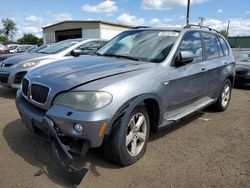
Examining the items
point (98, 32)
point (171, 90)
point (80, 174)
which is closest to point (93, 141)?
point (80, 174)

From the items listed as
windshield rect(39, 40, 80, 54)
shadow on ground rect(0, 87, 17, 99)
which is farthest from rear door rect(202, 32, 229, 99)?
shadow on ground rect(0, 87, 17, 99)

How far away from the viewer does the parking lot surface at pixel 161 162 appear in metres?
2.95

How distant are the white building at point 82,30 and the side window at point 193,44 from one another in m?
24.5

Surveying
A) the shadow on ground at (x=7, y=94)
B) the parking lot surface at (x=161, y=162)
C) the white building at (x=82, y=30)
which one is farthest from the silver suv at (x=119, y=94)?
the white building at (x=82, y=30)

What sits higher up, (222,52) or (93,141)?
(222,52)

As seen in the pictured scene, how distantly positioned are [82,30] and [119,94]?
1145 inches

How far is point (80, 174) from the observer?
2.69m

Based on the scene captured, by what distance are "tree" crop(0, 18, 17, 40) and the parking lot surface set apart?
8118cm

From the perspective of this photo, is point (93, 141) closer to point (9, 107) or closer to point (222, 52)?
point (9, 107)

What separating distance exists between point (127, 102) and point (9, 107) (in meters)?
3.73

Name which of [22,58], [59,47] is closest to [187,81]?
[22,58]

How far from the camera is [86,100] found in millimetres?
2814

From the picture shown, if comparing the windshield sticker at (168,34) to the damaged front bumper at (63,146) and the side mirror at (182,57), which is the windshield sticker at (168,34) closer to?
the side mirror at (182,57)

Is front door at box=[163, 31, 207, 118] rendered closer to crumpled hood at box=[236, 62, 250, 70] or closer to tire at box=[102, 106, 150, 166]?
tire at box=[102, 106, 150, 166]
